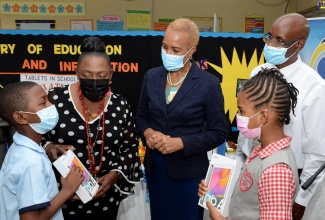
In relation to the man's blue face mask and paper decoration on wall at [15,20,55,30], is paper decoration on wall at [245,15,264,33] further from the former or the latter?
the man's blue face mask

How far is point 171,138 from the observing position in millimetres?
1815

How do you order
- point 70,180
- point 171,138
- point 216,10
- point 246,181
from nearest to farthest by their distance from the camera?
point 246,181 → point 70,180 → point 171,138 → point 216,10

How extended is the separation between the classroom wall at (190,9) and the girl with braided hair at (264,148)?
543 centimetres

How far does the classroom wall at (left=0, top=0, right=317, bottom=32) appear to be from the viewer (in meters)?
6.34

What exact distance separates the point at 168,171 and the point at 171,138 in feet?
0.73

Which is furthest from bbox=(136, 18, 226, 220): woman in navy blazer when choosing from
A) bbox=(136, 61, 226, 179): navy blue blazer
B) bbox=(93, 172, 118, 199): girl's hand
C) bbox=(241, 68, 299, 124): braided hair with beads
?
bbox=(241, 68, 299, 124): braided hair with beads

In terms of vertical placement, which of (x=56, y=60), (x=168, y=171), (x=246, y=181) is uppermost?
(x=56, y=60)

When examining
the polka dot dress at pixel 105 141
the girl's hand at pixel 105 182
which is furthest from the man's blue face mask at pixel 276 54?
the girl's hand at pixel 105 182

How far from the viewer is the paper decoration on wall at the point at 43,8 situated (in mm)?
6160

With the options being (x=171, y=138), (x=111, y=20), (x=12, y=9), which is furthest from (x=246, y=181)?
(x=12, y=9)

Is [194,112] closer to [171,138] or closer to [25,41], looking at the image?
[171,138]

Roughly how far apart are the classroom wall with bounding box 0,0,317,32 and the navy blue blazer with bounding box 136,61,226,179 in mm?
4885

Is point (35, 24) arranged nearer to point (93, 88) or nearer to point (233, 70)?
point (233, 70)

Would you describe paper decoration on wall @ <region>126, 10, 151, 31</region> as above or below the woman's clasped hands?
above
